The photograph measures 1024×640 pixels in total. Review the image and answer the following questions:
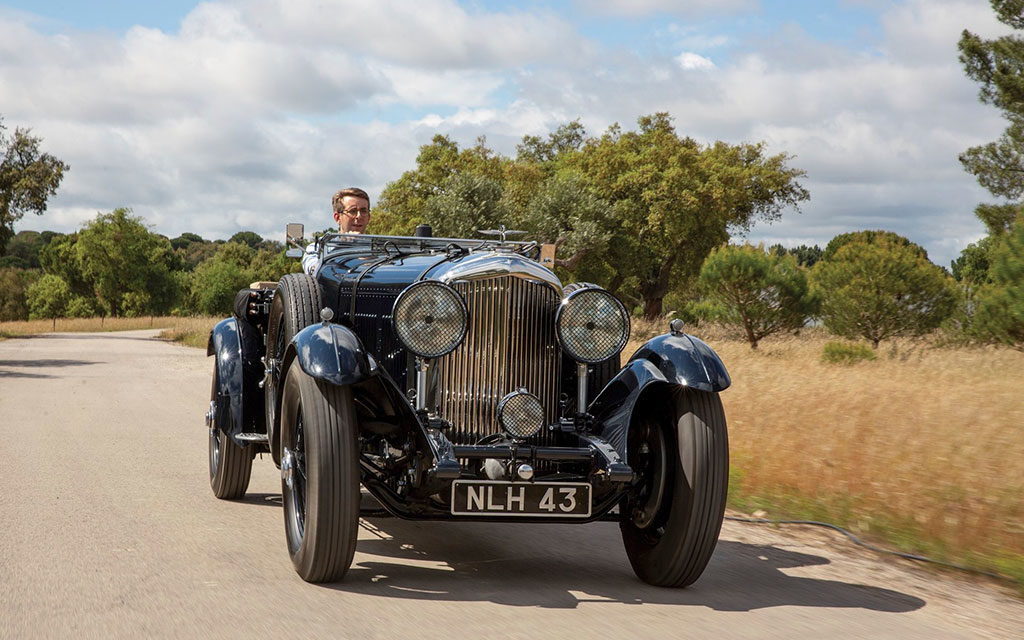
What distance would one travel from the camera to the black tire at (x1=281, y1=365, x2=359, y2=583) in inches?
161

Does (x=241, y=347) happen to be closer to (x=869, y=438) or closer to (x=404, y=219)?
(x=869, y=438)

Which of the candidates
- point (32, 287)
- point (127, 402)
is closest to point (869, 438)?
point (127, 402)

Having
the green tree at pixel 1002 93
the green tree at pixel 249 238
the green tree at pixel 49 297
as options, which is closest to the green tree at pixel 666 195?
the green tree at pixel 1002 93

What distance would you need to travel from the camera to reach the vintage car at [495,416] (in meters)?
4.23

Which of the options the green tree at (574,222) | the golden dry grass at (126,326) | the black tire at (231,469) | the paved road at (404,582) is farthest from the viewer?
the golden dry grass at (126,326)

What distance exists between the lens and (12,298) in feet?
265

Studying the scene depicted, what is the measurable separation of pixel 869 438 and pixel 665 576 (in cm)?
472

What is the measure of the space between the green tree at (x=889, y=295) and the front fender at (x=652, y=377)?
60.0 feet

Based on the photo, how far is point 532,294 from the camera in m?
4.76

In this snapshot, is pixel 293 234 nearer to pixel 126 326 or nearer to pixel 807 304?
pixel 807 304

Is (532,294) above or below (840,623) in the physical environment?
above

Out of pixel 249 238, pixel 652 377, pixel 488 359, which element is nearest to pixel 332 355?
pixel 488 359

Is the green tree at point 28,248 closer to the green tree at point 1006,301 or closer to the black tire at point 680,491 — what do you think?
the green tree at point 1006,301

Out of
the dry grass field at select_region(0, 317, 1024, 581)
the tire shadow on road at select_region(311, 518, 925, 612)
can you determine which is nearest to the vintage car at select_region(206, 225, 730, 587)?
the tire shadow on road at select_region(311, 518, 925, 612)
